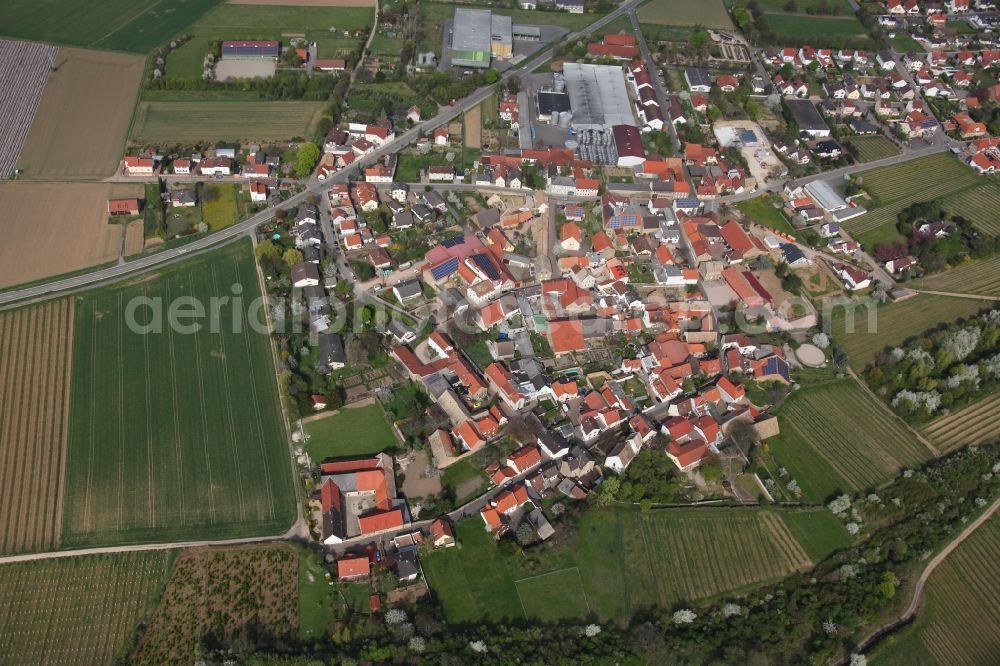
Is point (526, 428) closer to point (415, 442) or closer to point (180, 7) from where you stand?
point (415, 442)

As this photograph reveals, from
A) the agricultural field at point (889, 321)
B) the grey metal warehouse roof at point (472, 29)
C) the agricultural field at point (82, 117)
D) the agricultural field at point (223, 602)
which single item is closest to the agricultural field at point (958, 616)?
the agricultural field at point (889, 321)

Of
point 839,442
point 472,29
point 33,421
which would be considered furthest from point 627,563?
point 472,29

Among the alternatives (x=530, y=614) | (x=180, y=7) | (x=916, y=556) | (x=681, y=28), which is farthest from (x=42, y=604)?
(x=681, y=28)

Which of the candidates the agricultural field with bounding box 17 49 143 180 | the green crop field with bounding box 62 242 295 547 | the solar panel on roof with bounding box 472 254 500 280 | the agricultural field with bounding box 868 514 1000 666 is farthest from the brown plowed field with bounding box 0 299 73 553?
the agricultural field with bounding box 868 514 1000 666

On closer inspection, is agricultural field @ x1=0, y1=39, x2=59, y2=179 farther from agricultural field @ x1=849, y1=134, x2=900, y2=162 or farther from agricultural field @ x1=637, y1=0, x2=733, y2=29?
agricultural field @ x1=849, y1=134, x2=900, y2=162

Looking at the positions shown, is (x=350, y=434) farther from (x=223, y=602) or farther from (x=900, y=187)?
(x=900, y=187)
